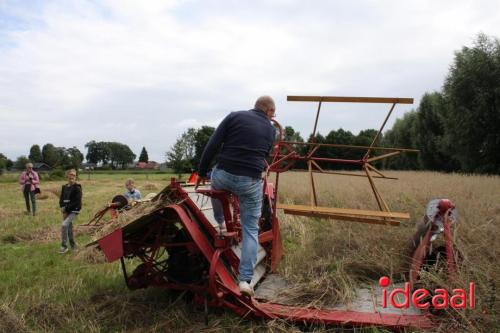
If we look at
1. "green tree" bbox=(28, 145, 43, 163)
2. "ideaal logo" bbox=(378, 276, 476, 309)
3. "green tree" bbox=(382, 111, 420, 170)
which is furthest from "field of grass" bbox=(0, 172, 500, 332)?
"green tree" bbox=(28, 145, 43, 163)

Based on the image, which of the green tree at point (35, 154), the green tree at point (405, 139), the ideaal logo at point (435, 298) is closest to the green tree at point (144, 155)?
the green tree at point (35, 154)

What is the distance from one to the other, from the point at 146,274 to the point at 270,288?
121cm

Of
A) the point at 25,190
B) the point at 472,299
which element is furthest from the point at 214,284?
the point at 25,190

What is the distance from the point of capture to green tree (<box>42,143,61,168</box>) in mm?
85213

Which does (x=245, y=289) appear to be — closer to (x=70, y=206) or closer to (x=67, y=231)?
(x=67, y=231)

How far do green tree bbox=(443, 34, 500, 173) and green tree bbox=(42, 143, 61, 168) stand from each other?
269 feet

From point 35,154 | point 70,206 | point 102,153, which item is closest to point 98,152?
point 102,153

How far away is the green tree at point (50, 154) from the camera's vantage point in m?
85.2

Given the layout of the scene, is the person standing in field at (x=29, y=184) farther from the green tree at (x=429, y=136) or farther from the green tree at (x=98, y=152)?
the green tree at (x=98, y=152)

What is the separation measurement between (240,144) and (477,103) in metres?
18.3

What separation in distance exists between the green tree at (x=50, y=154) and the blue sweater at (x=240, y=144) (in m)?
90.1

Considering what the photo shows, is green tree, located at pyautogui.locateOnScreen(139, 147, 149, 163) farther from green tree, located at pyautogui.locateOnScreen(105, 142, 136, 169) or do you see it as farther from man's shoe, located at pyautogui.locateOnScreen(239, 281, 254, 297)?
man's shoe, located at pyautogui.locateOnScreen(239, 281, 254, 297)

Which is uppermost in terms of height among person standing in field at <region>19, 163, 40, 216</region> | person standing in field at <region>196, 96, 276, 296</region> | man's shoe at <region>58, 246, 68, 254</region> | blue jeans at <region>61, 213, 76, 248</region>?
person standing in field at <region>196, 96, 276, 296</region>

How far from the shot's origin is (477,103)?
18203mm
